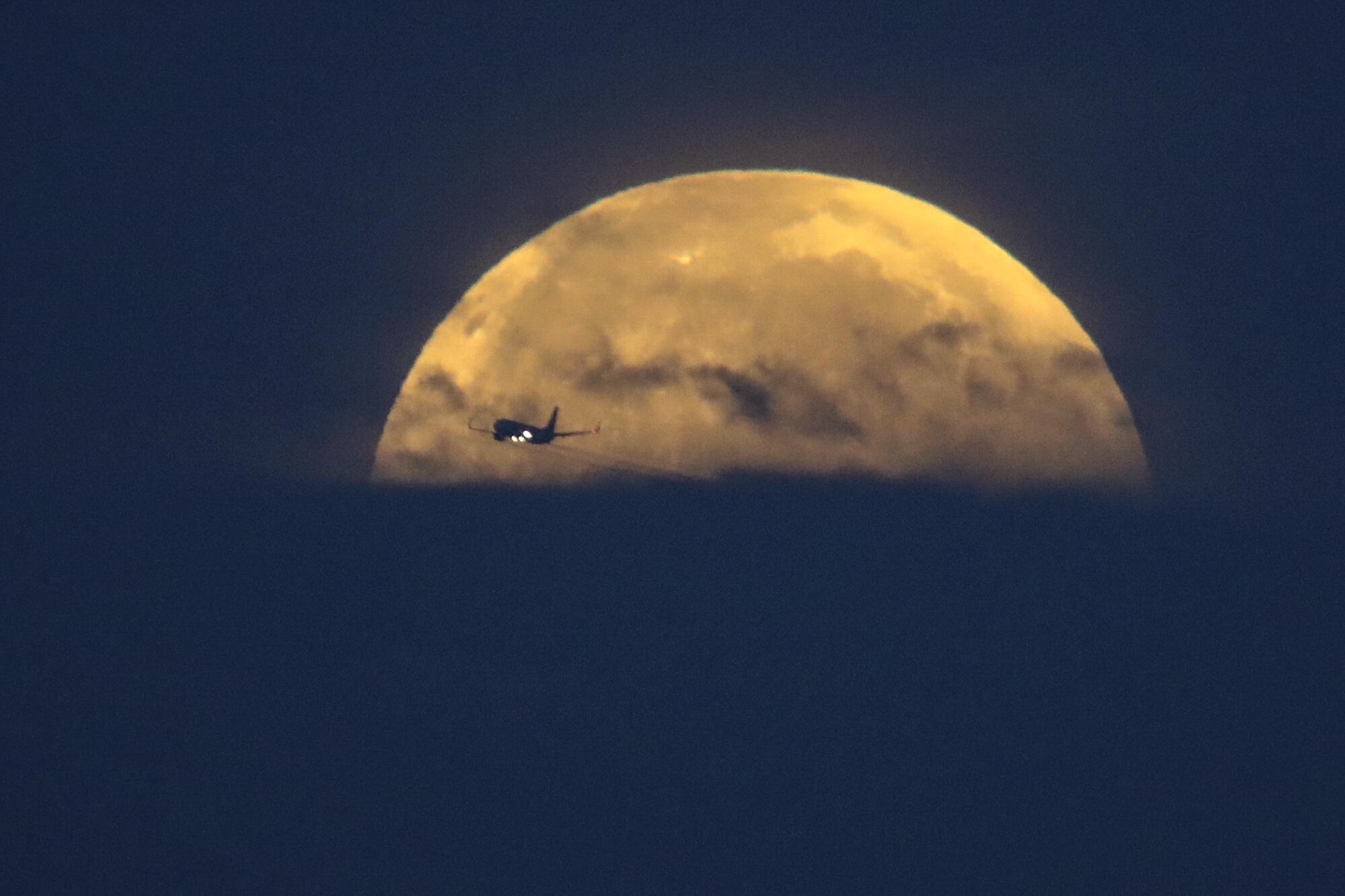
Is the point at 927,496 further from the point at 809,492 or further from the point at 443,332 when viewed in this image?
the point at 443,332

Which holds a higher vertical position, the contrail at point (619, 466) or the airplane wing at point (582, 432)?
the airplane wing at point (582, 432)

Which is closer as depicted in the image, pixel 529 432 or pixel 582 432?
pixel 529 432

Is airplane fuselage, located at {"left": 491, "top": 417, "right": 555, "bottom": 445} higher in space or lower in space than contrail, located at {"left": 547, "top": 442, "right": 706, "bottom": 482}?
higher

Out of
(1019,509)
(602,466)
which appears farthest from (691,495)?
(1019,509)

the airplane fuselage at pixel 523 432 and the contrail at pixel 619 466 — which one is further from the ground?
the airplane fuselage at pixel 523 432

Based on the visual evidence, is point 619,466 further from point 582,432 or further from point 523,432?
point 523,432

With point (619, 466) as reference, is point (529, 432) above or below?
above

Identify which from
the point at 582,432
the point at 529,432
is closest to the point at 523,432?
the point at 529,432

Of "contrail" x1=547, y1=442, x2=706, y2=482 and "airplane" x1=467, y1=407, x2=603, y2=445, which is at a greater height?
"airplane" x1=467, y1=407, x2=603, y2=445
